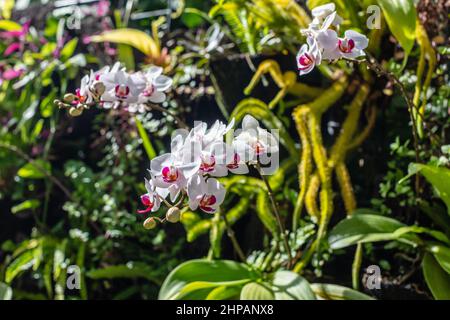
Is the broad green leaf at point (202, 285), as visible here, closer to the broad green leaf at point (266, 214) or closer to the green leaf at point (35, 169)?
the broad green leaf at point (266, 214)

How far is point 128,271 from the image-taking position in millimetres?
1612

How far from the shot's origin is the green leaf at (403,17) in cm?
117

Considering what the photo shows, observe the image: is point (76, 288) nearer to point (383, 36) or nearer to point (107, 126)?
point (107, 126)

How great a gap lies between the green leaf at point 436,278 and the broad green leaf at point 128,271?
0.74 m

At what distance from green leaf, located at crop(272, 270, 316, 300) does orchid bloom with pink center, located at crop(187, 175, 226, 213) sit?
362mm

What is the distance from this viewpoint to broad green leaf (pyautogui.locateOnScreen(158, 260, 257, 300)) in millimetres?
1297

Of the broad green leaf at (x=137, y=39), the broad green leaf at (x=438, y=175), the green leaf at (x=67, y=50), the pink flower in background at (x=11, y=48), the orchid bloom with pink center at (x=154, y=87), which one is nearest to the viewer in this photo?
the broad green leaf at (x=438, y=175)

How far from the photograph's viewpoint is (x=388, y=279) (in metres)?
1.28

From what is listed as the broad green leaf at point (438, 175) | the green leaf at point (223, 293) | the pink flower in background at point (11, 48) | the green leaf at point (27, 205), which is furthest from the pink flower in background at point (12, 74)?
the broad green leaf at point (438, 175)

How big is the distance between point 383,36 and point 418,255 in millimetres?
551

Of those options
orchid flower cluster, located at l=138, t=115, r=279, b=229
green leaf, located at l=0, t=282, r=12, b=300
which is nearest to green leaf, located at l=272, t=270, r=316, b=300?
orchid flower cluster, located at l=138, t=115, r=279, b=229

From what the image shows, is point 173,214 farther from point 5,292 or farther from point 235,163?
point 5,292
